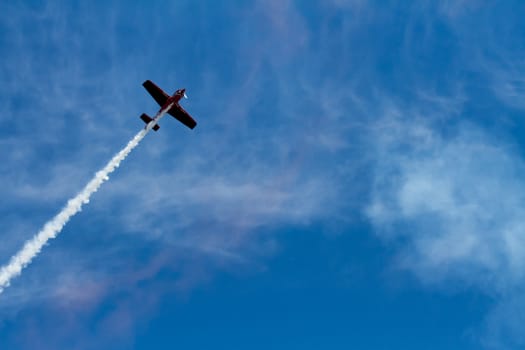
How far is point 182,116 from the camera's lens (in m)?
182

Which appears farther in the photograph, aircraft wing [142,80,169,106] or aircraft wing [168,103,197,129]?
aircraft wing [168,103,197,129]

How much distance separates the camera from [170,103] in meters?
178

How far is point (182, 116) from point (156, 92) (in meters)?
12.4

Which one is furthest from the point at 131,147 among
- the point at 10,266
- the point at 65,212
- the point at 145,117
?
the point at 10,266

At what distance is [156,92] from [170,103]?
20.0 feet

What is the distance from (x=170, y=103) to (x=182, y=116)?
6375 mm

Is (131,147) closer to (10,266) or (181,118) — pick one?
(181,118)

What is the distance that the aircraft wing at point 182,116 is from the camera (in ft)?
589

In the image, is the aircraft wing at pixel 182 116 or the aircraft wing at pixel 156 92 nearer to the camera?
the aircraft wing at pixel 156 92

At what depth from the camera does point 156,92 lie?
17538cm

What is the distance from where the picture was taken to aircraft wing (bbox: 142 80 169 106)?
174m

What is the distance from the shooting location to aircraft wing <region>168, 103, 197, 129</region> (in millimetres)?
179512

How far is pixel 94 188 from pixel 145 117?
94.2 ft

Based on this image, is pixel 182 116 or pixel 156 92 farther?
pixel 182 116
